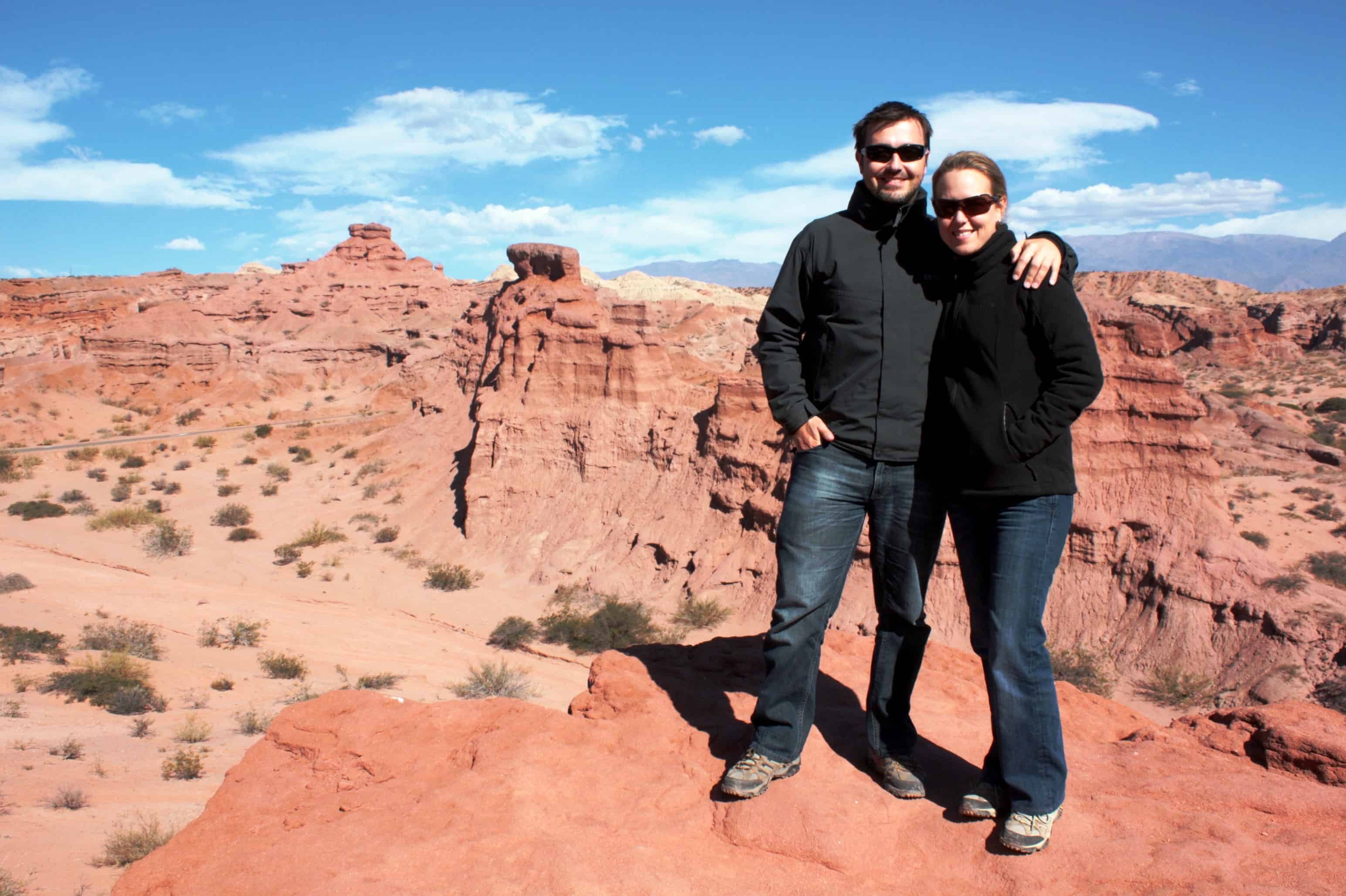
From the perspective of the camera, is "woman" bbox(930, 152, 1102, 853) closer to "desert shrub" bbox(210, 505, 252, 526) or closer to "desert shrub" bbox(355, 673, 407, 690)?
"desert shrub" bbox(355, 673, 407, 690)

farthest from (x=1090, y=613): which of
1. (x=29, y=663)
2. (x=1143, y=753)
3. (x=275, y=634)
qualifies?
(x=29, y=663)

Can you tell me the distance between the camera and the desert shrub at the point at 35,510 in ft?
60.8

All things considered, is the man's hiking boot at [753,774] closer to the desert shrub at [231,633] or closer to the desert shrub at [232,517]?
Result: the desert shrub at [231,633]

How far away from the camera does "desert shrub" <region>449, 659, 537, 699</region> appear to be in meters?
9.68

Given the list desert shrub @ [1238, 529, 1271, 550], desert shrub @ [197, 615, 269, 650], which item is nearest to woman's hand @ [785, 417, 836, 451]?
desert shrub @ [197, 615, 269, 650]

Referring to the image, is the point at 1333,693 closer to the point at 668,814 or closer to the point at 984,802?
the point at 984,802

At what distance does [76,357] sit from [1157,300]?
5450cm

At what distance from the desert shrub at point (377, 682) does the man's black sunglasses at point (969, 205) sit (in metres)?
8.65

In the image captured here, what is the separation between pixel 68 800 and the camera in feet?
19.6

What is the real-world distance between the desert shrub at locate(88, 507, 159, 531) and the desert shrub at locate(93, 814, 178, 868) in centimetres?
1472

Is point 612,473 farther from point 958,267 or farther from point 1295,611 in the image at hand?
point 958,267

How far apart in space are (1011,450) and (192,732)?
27.1ft

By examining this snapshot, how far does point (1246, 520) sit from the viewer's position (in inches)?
533

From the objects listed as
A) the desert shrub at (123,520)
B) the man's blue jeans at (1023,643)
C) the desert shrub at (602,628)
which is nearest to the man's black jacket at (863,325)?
the man's blue jeans at (1023,643)
